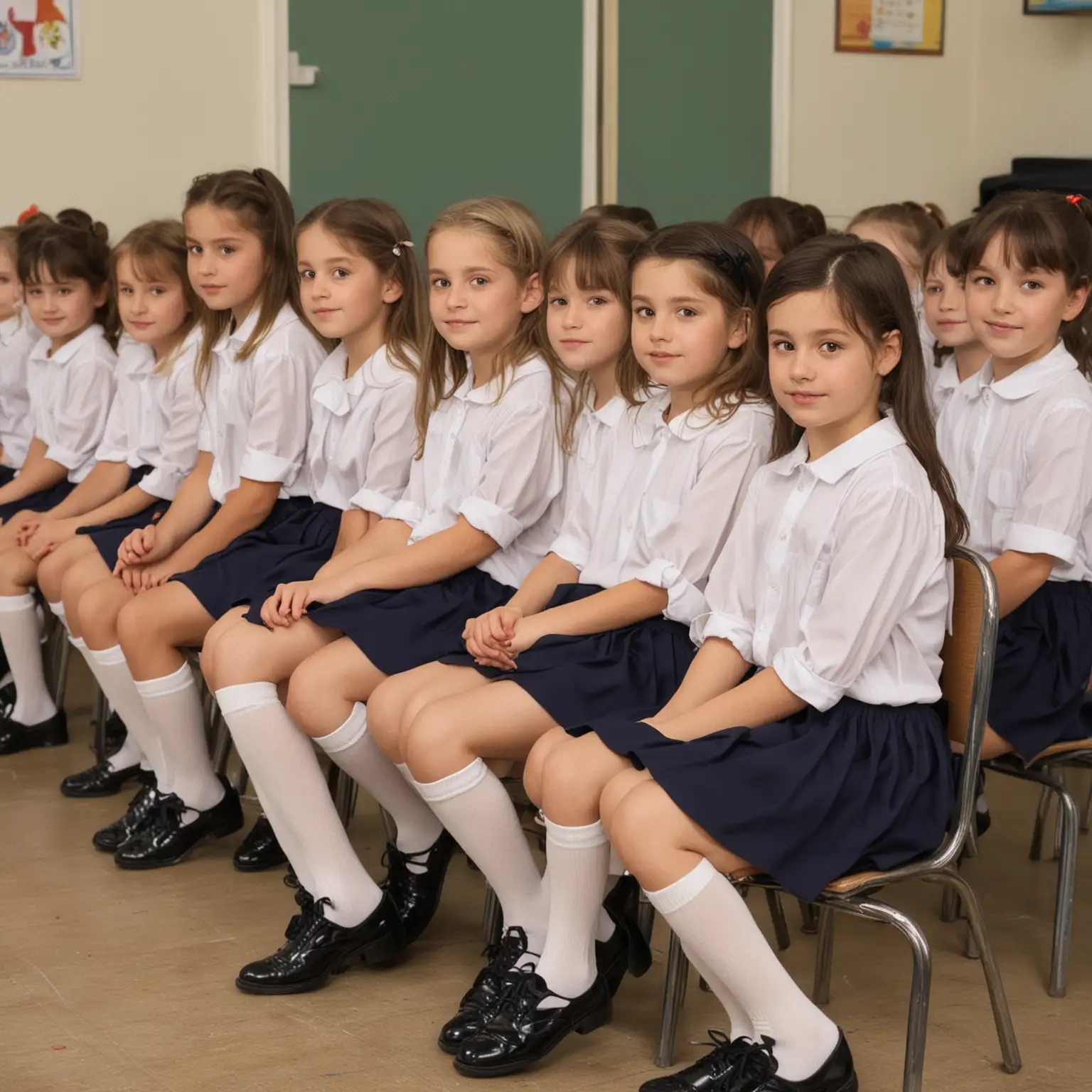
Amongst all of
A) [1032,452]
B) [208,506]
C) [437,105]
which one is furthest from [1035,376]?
[437,105]

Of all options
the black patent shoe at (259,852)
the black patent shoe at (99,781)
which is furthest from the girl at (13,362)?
the black patent shoe at (259,852)

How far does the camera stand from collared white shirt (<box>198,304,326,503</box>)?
2592 millimetres

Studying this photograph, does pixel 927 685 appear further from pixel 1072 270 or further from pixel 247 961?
pixel 247 961

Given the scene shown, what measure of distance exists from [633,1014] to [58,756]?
5.08 ft

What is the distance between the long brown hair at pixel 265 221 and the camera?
268 centimetres

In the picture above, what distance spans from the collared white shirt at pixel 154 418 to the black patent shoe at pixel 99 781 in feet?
1.65

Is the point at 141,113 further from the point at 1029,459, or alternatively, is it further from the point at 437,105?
the point at 1029,459

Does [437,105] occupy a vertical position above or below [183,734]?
above

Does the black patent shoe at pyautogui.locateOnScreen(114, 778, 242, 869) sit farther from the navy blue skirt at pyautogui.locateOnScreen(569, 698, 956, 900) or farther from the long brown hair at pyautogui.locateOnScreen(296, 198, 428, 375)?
the navy blue skirt at pyautogui.locateOnScreen(569, 698, 956, 900)

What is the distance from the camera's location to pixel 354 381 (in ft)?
8.18

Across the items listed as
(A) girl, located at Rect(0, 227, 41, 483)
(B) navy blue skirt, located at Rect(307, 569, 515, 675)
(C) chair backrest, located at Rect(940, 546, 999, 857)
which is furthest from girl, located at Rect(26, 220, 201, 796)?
(C) chair backrest, located at Rect(940, 546, 999, 857)

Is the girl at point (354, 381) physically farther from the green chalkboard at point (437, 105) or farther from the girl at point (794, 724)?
the green chalkboard at point (437, 105)

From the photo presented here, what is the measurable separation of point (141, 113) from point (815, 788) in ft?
10.6

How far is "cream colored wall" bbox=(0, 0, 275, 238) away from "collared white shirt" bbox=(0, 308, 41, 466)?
0.61 meters
